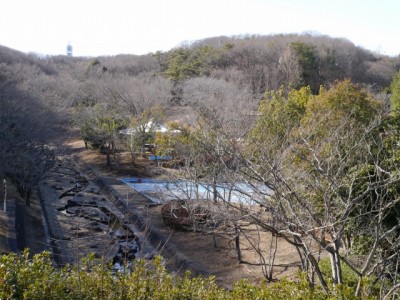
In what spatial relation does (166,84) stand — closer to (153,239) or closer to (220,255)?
(153,239)

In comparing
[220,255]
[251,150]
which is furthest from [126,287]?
[251,150]

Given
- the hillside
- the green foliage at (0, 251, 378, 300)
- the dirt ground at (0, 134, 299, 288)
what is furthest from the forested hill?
the green foliage at (0, 251, 378, 300)

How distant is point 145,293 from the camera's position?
3.35 meters

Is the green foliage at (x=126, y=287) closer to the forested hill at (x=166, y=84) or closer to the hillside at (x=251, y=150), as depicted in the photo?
the hillside at (x=251, y=150)

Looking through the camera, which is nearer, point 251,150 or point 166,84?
point 251,150

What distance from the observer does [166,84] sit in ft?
98.8

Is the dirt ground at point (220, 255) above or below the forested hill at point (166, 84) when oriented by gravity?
below

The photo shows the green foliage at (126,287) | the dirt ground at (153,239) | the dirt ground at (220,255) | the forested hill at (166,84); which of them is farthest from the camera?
the forested hill at (166,84)

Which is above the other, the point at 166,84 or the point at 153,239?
the point at 166,84

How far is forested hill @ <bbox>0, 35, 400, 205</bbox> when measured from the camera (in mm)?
15227

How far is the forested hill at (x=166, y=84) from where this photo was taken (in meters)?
15.2

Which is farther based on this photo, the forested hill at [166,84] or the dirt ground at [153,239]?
the forested hill at [166,84]

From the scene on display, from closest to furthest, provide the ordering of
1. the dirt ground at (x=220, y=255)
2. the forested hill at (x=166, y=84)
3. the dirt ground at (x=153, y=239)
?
the dirt ground at (x=220, y=255)
the dirt ground at (x=153, y=239)
the forested hill at (x=166, y=84)

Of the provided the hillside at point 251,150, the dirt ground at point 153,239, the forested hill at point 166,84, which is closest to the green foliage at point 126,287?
the hillside at point 251,150
